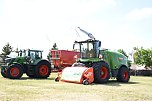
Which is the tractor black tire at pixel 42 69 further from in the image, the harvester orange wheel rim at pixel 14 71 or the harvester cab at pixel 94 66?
the harvester cab at pixel 94 66

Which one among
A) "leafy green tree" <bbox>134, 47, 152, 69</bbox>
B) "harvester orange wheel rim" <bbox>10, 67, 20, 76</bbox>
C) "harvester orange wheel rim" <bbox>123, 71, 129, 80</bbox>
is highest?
"leafy green tree" <bbox>134, 47, 152, 69</bbox>

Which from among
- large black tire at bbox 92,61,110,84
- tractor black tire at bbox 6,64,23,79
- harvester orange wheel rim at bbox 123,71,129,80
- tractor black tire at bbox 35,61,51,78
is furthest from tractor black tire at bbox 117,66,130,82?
tractor black tire at bbox 6,64,23,79

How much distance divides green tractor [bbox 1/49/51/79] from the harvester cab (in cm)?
378

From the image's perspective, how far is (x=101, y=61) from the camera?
19.9m

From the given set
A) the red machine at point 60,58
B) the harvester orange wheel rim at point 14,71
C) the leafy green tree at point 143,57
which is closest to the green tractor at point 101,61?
the harvester orange wheel rim at point 14,71

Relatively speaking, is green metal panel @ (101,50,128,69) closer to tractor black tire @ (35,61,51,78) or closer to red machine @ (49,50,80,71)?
tractor black tire @ (35,61,51,78)

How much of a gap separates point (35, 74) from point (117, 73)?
6.70m

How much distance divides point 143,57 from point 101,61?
34.8 metres

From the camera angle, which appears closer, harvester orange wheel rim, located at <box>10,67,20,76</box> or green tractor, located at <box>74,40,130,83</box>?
green tractor, located at <box>74,40,130,83</box>

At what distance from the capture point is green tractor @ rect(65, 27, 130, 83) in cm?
1952

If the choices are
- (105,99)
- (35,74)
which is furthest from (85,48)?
(105,99)

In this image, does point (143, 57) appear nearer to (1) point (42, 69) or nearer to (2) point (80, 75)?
(1) point (42, 69)

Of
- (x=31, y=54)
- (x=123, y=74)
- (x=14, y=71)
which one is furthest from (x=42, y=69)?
(x=123, y=74)

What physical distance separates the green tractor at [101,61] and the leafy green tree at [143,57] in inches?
1183
